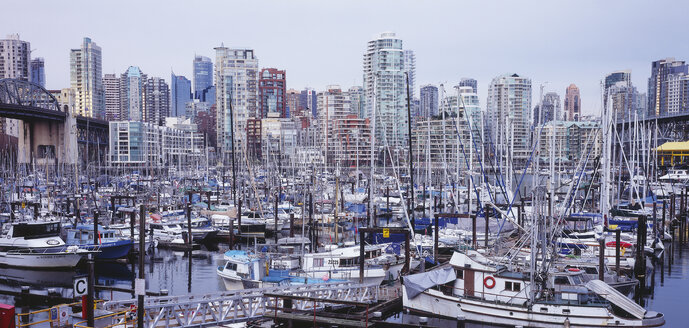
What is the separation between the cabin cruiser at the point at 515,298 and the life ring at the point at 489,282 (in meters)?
0.04

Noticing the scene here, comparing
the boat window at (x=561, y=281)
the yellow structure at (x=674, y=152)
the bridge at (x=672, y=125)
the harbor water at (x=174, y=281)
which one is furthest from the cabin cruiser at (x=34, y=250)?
the bridge at (x=672, y=125)

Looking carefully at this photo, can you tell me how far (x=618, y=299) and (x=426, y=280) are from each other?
7.36m

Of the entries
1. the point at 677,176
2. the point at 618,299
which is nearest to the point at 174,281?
the point at 618,299

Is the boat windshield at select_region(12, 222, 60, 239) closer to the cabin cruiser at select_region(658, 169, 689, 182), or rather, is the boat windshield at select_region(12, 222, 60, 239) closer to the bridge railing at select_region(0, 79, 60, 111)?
the cabin cruiser at select_region(658, 169, 689, 182)

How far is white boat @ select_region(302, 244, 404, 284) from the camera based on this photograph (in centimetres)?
3053

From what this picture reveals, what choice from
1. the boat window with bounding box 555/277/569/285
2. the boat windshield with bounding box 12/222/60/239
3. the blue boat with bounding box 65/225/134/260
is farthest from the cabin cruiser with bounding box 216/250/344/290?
the boat windshield with bounding box 12/222/60/239

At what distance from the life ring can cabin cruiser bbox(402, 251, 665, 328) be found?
0.13 ft

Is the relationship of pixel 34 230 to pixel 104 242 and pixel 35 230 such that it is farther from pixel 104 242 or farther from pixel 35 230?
pixel 104 242

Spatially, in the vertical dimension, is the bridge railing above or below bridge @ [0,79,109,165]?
above

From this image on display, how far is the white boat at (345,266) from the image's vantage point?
3053 cm

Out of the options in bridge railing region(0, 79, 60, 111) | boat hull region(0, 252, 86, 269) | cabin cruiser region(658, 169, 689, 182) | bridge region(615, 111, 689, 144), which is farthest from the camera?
bridge railing region(0, 79, 60, 111)

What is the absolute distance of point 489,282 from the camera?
24.2m

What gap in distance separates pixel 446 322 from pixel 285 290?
677cm

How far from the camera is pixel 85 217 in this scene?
5503 centimetres
